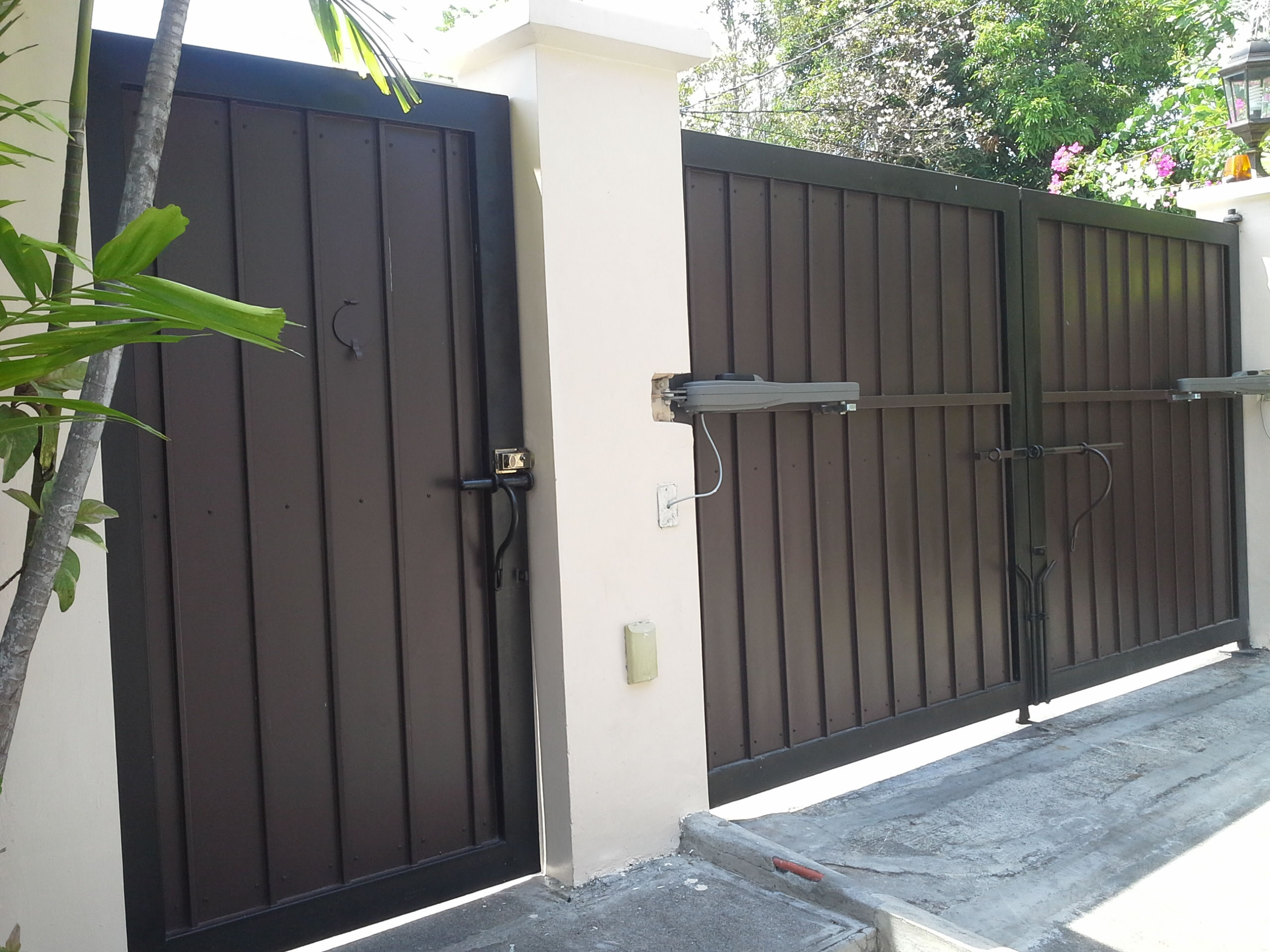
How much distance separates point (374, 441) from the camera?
2.56 metres

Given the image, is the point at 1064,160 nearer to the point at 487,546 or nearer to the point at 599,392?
the point at 599,392

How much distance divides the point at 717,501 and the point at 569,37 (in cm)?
135

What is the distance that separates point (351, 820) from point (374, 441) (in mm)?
892

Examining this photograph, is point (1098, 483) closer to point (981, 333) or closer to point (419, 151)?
point (981, 333)

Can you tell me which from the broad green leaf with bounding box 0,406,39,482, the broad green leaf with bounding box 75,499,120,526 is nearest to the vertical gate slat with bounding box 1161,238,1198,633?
the broad green leaf with bounding box 75,499,120,526

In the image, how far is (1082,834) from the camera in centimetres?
303

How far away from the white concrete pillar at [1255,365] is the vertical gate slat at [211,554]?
4.69m

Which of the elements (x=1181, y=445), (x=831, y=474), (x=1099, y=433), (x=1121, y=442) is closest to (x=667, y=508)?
(x=831, y=474)

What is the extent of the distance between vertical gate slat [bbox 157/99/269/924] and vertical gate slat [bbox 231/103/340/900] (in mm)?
27

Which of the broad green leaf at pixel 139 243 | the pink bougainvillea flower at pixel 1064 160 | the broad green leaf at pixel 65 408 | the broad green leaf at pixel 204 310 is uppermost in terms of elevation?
the pink bougainvillea flower at pixel 1064 160

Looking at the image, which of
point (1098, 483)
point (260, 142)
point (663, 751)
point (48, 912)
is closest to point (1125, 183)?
point (1098, 483)

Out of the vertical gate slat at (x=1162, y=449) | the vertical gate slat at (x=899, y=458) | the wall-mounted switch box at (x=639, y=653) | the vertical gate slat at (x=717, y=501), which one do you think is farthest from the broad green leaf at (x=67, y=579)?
the vertical gate slat at (x=1162, y=449)

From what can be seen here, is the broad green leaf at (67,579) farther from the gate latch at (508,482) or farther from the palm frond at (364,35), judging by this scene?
the gate latch at (508,482)

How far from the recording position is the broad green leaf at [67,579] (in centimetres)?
150
